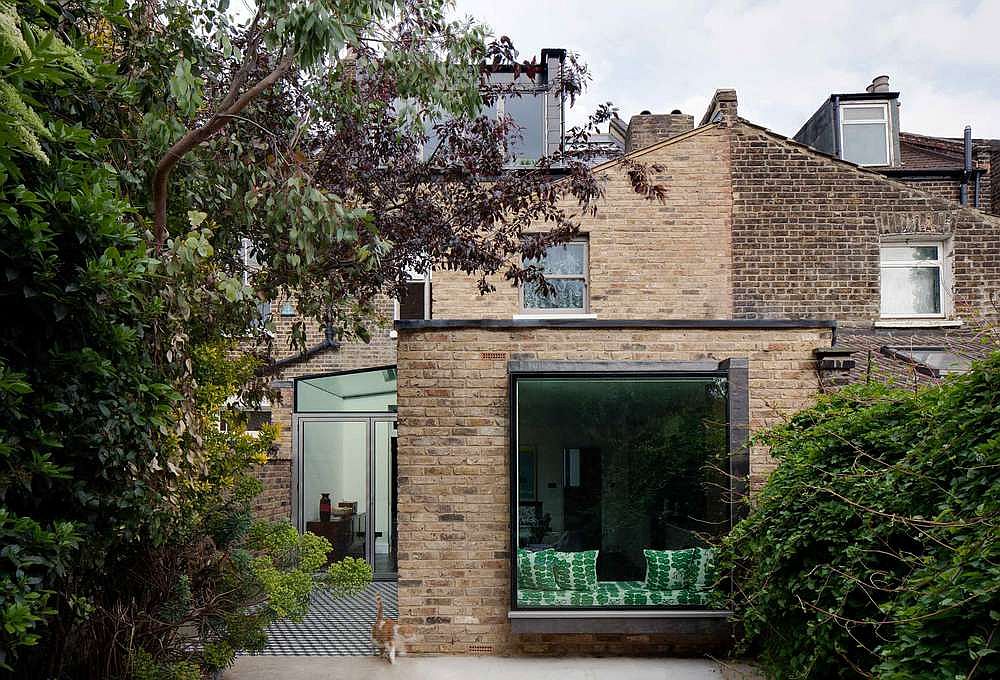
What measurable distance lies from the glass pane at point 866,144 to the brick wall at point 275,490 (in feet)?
39.9

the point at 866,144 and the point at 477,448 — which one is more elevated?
the point at 866,144

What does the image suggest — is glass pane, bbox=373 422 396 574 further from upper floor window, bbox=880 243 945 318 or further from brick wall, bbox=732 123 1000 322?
upper floor window, bbox=880 243 945 318

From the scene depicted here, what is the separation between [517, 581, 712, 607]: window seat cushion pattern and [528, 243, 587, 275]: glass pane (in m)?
5.68

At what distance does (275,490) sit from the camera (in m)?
13.8

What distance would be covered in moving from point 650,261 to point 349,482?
246 inches

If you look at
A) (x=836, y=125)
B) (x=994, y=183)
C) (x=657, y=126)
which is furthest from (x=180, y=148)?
(x=994, y=183)

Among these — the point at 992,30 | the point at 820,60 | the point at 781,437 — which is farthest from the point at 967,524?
the point at 820,60

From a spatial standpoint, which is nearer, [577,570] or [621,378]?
[577,570]

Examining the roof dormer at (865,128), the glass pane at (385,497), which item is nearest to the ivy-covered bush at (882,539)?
the glass pane at (385,497)

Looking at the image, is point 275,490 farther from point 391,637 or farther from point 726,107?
point 726,107

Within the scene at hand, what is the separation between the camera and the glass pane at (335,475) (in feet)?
45.9

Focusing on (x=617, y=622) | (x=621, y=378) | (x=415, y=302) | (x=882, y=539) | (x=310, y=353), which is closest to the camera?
(x=882, y=539)

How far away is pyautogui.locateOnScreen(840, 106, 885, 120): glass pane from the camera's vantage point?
16281 millimetres

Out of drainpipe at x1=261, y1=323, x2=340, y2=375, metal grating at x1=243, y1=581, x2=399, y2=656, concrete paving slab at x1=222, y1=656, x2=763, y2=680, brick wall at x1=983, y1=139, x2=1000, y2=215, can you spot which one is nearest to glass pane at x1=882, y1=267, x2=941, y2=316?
brick wall at x1=983, y1=139, x2=1000, y2=215
